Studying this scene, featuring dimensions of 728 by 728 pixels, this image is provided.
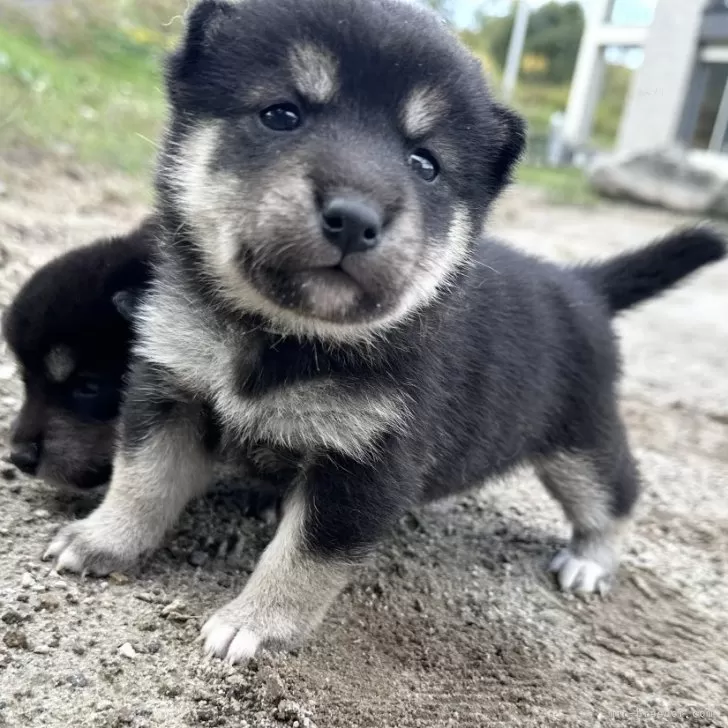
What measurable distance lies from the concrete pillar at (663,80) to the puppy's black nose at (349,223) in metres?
12.7

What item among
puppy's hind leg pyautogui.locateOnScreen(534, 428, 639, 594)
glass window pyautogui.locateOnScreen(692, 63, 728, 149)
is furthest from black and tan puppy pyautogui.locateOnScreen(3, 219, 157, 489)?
glass window pyautogui.locateOnScreen(692, 63, 728, 149)

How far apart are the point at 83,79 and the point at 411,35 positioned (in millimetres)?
12143

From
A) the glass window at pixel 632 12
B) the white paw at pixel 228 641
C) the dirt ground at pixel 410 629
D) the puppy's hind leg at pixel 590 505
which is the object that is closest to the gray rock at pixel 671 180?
the glass window at pixel 632 12

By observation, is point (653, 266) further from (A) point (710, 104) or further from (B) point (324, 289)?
(A) point (710, 104)

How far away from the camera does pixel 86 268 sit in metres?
3.70

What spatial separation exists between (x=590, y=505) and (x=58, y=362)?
260 cm

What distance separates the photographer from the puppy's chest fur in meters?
2.87

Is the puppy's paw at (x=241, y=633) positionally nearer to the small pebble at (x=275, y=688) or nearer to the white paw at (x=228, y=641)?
the white paw at (x=228, y=641)

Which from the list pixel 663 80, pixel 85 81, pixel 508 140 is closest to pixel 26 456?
pixel 508 140

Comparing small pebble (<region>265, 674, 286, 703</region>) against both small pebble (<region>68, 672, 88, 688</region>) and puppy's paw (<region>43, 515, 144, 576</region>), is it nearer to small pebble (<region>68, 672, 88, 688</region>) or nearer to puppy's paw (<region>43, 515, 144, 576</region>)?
small pebble (<region>68, 672, 88, 688</region>)

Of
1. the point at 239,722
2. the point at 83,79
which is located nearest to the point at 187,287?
the point at 239,722

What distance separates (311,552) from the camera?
2.88 m

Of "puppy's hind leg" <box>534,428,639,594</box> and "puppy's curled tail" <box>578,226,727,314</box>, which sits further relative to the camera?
"puppy's curled tail" <box>578,226,727,314</box>

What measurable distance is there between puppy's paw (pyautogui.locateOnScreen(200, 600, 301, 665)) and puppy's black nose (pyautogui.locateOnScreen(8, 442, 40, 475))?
108 centimetres
